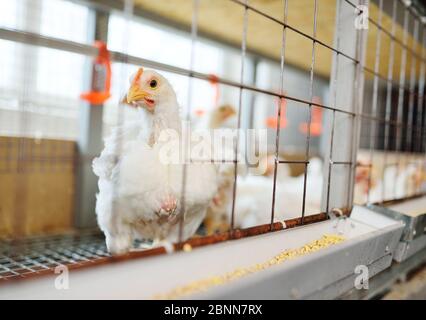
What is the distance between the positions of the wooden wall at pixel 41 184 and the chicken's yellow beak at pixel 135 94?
1.51 meters

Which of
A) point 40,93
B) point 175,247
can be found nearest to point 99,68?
point 40,93

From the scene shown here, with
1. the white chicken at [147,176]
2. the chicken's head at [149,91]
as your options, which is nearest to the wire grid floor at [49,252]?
the white chicken at [147,176]

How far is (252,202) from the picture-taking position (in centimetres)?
282

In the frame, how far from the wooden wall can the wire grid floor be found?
194 millimetres

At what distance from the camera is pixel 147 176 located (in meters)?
1.34

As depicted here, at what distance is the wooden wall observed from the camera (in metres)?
2.62

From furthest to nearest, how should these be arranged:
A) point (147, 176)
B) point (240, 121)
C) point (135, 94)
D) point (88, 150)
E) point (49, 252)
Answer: point (88, 150) < point (49, 252) < point (135, 94) < point (147, 176) < point (240, 121)

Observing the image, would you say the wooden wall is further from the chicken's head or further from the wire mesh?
the chicken's head

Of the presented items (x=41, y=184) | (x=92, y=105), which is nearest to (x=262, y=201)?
(x=92, y=105)

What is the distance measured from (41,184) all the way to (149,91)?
1797 mm

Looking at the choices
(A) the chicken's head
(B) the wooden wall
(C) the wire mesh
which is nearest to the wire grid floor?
(C) the wire mesh

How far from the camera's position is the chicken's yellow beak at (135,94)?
146 centimetres

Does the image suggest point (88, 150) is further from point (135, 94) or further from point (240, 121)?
point (240, 121)
